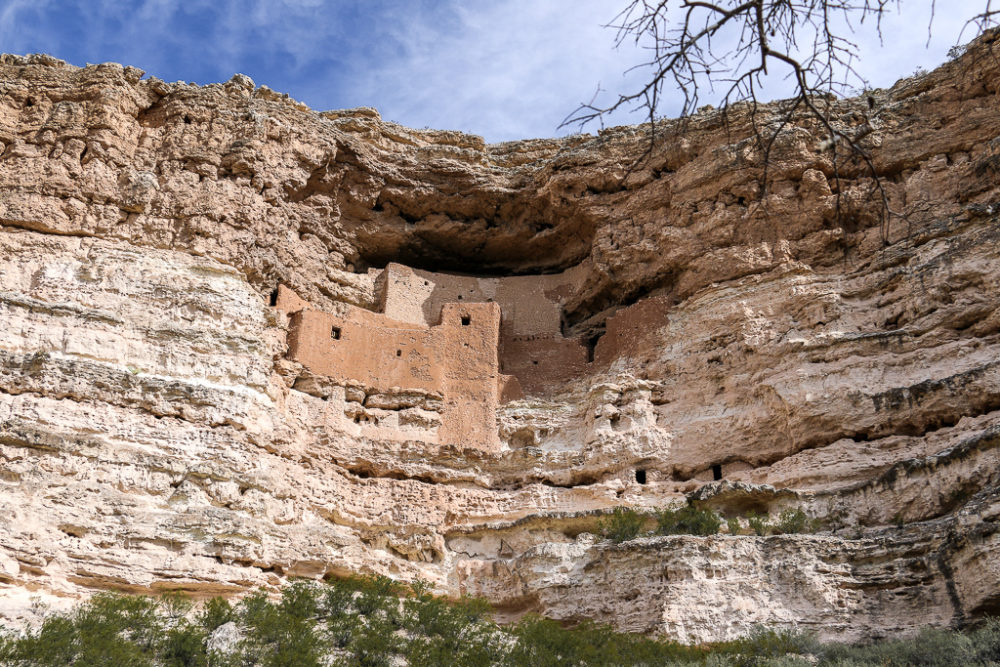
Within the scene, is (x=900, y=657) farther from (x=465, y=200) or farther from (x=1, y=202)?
(x=1, y=202)

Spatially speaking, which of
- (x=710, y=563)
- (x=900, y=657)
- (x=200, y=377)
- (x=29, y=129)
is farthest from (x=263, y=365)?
(x=900, y=657)

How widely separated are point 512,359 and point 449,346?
5.13 feet

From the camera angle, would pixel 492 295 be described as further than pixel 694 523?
Yes

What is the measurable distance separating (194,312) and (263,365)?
142 centimetres

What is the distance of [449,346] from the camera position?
18344 millimetres

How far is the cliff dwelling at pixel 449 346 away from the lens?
1731 centimetres

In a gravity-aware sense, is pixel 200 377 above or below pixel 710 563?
above

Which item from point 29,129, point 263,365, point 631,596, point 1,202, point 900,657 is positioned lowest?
point 900,657

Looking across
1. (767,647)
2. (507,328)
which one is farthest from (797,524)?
(507,328)

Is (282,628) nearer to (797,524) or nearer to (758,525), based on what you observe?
(758,525)

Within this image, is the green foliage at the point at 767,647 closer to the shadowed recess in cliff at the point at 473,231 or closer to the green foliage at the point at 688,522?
the green foliage at the point at 688,522

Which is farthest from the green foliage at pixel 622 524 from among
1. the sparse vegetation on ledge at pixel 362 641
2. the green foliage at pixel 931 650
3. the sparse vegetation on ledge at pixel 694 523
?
the green foliage at pixel 931 650

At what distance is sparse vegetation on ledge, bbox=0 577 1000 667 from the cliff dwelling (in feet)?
15.6

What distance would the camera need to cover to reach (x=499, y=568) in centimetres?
1462
